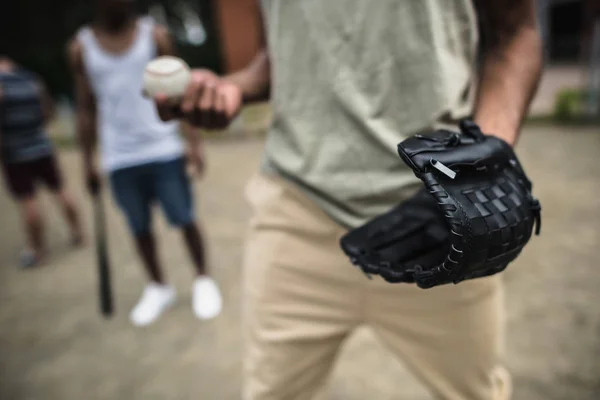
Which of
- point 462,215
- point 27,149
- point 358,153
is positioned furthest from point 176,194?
point 462,215

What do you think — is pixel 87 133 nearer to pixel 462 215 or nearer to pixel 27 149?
pixel 27 149

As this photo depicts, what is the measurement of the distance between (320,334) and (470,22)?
71 centimetres

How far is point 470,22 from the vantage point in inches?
36.8

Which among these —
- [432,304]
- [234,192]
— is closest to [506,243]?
[432,304]

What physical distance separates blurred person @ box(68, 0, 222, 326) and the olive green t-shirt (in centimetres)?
174

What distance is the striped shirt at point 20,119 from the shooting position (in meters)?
3.78

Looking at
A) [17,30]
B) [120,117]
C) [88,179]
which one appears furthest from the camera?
[17,30]

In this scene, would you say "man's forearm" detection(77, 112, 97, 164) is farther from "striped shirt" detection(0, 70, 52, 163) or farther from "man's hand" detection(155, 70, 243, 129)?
"man's hand" detection(155, 70, 243, 129)

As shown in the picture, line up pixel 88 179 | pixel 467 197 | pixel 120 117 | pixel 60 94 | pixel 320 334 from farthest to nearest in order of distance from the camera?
1. pixel 60 94
2. pixel 88 179
3. pixel 120 117
4. pixel 320 334
5. pixel 467 197

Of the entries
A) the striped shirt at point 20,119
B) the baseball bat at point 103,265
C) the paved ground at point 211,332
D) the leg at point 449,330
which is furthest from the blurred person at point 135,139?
the leg at point 449,330

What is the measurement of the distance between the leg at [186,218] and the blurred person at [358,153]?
6.14ft

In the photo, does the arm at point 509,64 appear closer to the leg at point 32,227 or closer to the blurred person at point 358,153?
the blurred person at point 358,153

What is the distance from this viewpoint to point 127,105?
2.72m

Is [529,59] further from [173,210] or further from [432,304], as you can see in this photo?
[173,210]
